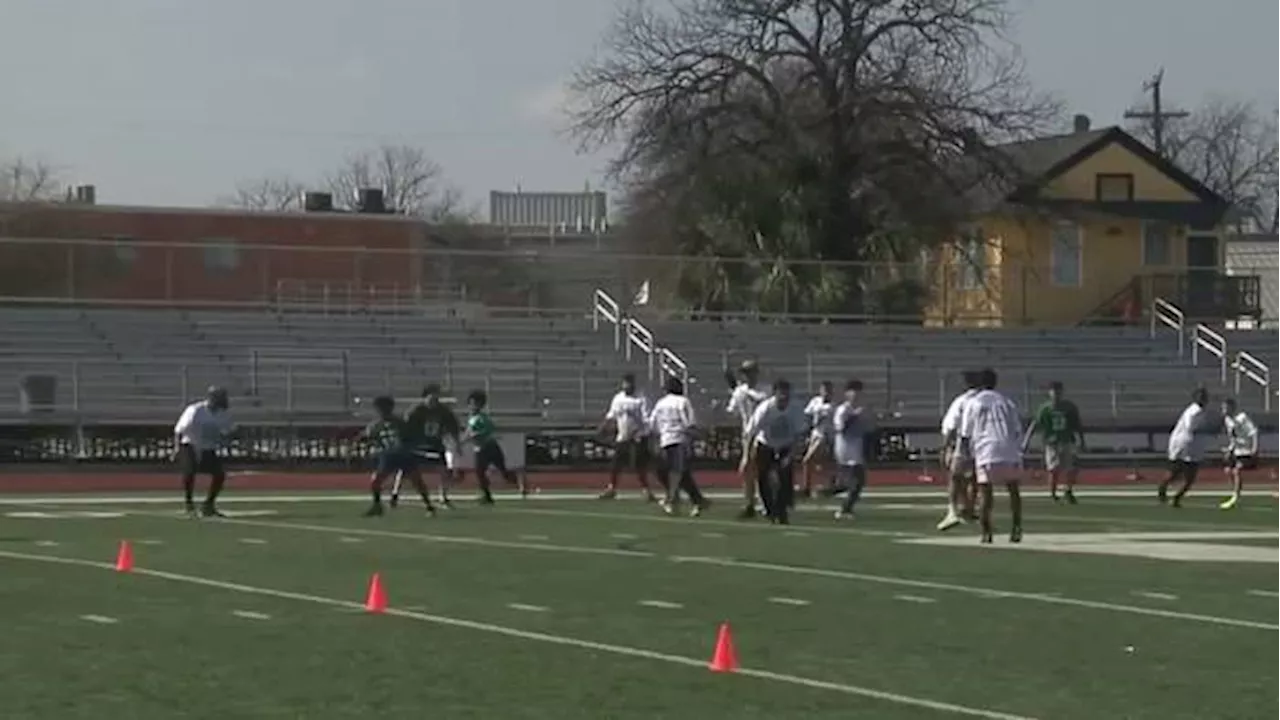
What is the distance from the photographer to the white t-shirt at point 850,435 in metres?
29.3

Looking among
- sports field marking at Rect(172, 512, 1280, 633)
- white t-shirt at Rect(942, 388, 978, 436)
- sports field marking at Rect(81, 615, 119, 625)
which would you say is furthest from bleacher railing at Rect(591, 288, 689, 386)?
sports field marking at Rect(81, 615, 119, 625)

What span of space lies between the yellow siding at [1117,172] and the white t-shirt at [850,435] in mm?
37653

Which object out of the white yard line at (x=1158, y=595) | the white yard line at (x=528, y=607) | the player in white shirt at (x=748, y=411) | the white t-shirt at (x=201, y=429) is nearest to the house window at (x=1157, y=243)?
the player in white shirt at (x=748, y=411)

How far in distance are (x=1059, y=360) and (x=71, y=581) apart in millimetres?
36952

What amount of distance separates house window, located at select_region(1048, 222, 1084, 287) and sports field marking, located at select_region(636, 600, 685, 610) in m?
43.8

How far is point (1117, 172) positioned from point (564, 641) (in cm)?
5443

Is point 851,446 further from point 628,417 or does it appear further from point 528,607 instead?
point 528,607

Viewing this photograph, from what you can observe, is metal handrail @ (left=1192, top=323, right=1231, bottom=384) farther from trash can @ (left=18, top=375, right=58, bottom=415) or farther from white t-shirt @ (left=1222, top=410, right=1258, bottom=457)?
trash can @ (left=18, top=375, right=58, bottom=415)

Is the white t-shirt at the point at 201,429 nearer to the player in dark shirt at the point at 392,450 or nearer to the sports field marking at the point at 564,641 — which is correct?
the player in dark shirt at the point at 392,450

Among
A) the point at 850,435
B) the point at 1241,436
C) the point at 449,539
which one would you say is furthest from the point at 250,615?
the point at 1241,436

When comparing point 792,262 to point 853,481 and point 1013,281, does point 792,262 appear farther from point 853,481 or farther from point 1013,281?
point 853,481

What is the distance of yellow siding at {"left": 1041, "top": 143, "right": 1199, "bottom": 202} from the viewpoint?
6656 centimetres

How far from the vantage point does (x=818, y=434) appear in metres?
33.0

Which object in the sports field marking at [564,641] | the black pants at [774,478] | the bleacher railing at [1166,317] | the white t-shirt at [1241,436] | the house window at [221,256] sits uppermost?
the house window at [221,256]
